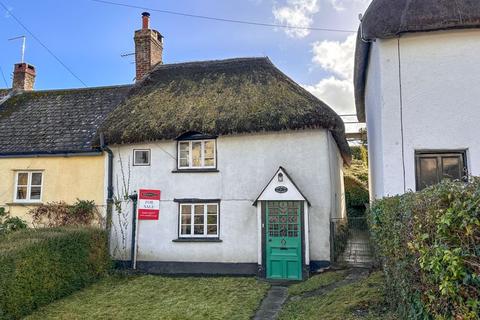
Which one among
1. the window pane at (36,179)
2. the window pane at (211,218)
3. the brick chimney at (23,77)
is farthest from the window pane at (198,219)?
the brick chimney at (23,77)

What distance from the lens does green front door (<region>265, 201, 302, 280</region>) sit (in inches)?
480

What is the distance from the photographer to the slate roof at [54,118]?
49.8 feet

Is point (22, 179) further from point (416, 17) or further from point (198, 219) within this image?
point (416, 17)

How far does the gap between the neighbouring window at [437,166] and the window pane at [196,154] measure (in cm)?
743

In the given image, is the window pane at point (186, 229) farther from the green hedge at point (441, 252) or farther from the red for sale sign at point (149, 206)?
the green hedge at point (441, 252)

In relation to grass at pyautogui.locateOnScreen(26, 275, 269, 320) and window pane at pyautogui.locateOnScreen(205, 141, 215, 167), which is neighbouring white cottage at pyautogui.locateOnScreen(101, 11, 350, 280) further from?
grass at pyautogui.locateOnScreen(26, 275, 269, 320)

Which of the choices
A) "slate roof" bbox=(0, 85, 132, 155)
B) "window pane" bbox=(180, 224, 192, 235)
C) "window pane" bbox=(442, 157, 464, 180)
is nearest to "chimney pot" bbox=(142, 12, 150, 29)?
"slate roof" bbox=(0, 85, 132, 155)

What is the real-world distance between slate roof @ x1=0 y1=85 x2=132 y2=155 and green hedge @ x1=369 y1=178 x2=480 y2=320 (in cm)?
1247

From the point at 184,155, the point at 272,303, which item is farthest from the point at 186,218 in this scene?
the point at 272,303

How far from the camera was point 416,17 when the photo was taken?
884cm

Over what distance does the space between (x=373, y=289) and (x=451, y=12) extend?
652cm

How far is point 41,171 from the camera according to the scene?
1506 centimetres

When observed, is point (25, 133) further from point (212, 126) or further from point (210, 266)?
point (210, 266)

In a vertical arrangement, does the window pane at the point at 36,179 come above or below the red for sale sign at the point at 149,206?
above
